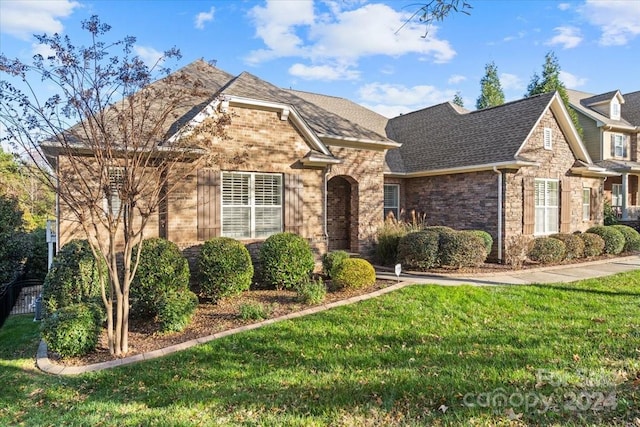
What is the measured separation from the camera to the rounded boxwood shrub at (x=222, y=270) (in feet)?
26.9

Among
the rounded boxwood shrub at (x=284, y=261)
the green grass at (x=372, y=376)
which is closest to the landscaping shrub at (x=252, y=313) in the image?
the green grass at (x=372, y=376)

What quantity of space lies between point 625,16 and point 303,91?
15137 millimetres

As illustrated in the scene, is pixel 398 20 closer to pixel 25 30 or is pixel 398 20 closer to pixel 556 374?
pixel 556 374

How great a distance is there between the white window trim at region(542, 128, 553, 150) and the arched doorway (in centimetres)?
759

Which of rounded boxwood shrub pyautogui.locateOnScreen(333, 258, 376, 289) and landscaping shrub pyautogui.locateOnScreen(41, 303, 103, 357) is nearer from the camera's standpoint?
landscaping shrub pyautogui.locateOnScreen(41, 303, 103, 357)

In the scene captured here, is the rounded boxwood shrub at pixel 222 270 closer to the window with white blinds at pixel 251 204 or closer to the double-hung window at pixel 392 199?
the window with white blinds at pixel 251 204

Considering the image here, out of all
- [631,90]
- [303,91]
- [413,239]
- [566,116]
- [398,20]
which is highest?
[631,90]

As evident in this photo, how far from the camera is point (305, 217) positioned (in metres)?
11.0

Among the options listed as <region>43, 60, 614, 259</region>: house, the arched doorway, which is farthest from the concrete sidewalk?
the arched doorway

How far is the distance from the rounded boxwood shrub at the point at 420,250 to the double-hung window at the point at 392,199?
5.07 metres

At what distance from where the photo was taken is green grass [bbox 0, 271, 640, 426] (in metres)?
3.87

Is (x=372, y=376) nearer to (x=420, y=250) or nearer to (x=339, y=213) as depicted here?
(x=420, y=250)

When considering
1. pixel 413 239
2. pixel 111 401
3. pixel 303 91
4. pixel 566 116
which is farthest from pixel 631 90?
pixel 111 401

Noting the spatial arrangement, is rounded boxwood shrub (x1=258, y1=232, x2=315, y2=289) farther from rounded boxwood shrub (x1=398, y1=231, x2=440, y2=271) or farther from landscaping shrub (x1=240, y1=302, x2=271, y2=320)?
rounded boxwood shrub (x1=398, y1=231, x2=440, y2=271)
